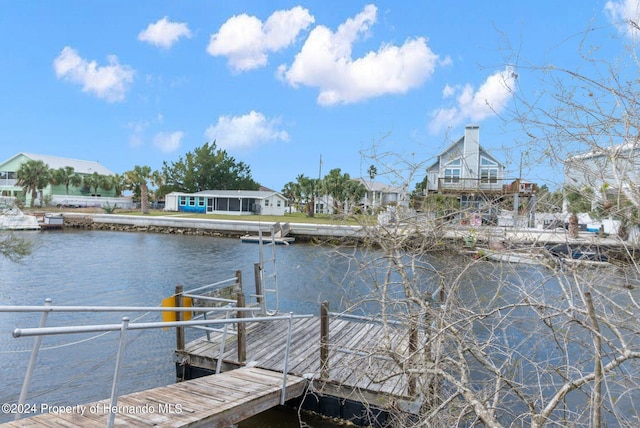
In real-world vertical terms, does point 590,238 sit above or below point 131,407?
above

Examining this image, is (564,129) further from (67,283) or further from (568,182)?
(67,283)

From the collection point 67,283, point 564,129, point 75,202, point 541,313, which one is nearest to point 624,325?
point 541,313

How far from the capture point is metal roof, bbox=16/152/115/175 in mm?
64738

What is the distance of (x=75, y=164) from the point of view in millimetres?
69812

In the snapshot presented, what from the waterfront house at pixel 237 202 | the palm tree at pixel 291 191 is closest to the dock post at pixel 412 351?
the palm tree at pixel 291 191

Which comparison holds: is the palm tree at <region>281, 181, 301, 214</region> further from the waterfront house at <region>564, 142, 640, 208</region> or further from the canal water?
the waterfront house at <region>564, 142, 640, 208</region>

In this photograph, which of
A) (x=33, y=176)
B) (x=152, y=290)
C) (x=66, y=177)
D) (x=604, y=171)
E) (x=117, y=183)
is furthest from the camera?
(x=117, y=183)

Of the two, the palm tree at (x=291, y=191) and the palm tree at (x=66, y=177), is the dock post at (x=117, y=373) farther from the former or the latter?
the palm tree at (x=66, y=177)

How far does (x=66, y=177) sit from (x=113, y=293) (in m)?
52.9

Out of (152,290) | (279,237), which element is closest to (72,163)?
(279,237)

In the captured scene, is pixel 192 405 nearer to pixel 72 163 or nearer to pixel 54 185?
pixel 54 185

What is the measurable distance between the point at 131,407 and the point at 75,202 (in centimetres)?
6376

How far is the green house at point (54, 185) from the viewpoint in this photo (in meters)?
60.0

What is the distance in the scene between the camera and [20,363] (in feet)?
30.9
